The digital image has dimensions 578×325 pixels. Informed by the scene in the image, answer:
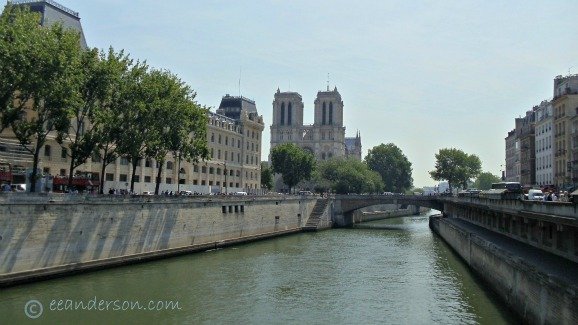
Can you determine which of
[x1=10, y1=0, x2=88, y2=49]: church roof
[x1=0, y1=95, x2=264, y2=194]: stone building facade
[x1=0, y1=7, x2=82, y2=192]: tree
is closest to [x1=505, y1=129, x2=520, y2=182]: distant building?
[x1=0, y1=95, x2=264, y2=194]: stone building facade

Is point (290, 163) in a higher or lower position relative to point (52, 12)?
lower

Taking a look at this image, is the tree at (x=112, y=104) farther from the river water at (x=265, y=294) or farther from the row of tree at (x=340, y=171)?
the row of tree at (x=340, y=171)

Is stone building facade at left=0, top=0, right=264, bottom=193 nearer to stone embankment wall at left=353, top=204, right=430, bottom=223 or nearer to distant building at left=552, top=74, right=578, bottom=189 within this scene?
stone embankment wall at left=353, top=204, right=430, bottom=223

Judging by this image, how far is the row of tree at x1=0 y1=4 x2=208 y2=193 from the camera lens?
3359 cm

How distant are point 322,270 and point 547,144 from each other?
49.6 meters

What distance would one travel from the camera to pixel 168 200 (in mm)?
47094

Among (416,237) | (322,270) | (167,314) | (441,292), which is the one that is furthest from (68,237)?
(416,237)

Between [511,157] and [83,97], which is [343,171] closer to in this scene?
[511,157]

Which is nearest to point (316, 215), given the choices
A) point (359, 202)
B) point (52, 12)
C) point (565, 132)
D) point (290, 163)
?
point (359, 202)

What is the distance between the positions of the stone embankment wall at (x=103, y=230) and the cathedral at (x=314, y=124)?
120 metres

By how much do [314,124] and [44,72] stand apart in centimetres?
15007

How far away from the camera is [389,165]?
177750 mm

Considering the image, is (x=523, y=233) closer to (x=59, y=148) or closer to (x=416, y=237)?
(x=416, y=237)

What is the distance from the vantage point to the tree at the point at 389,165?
17712 cm
